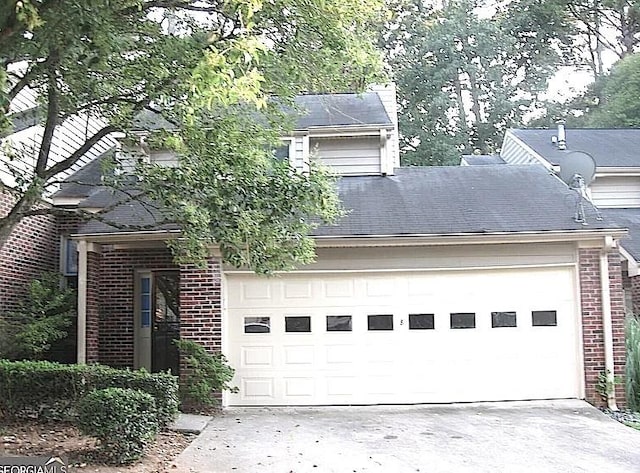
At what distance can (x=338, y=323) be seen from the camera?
11227 mm

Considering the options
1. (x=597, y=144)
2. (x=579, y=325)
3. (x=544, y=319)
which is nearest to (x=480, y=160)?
(x=597, y=144)

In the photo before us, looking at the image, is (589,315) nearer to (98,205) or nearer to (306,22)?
(306,22)

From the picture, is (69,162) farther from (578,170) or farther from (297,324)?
(578,170)

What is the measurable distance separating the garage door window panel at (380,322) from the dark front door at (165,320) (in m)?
3.92

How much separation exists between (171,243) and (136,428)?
214cm

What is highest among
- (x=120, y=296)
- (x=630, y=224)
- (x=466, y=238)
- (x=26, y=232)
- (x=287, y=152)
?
(x=287, y=152)

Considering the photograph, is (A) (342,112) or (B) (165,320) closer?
(B) (165,320)

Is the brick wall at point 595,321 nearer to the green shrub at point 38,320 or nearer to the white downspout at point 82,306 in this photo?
the white downspout at point 82,306

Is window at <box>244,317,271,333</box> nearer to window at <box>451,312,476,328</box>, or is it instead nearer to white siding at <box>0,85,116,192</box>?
window at <box>451,312,476,328</box>

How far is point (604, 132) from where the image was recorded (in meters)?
20.2

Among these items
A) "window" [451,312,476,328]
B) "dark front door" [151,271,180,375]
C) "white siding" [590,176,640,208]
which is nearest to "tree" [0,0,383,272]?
"window" [451,312,476,328]

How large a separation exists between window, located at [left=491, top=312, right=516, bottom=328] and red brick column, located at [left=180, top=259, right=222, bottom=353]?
4412 millimetres

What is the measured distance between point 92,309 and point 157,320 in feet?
4.57

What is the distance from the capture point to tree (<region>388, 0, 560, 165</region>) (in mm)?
30859
